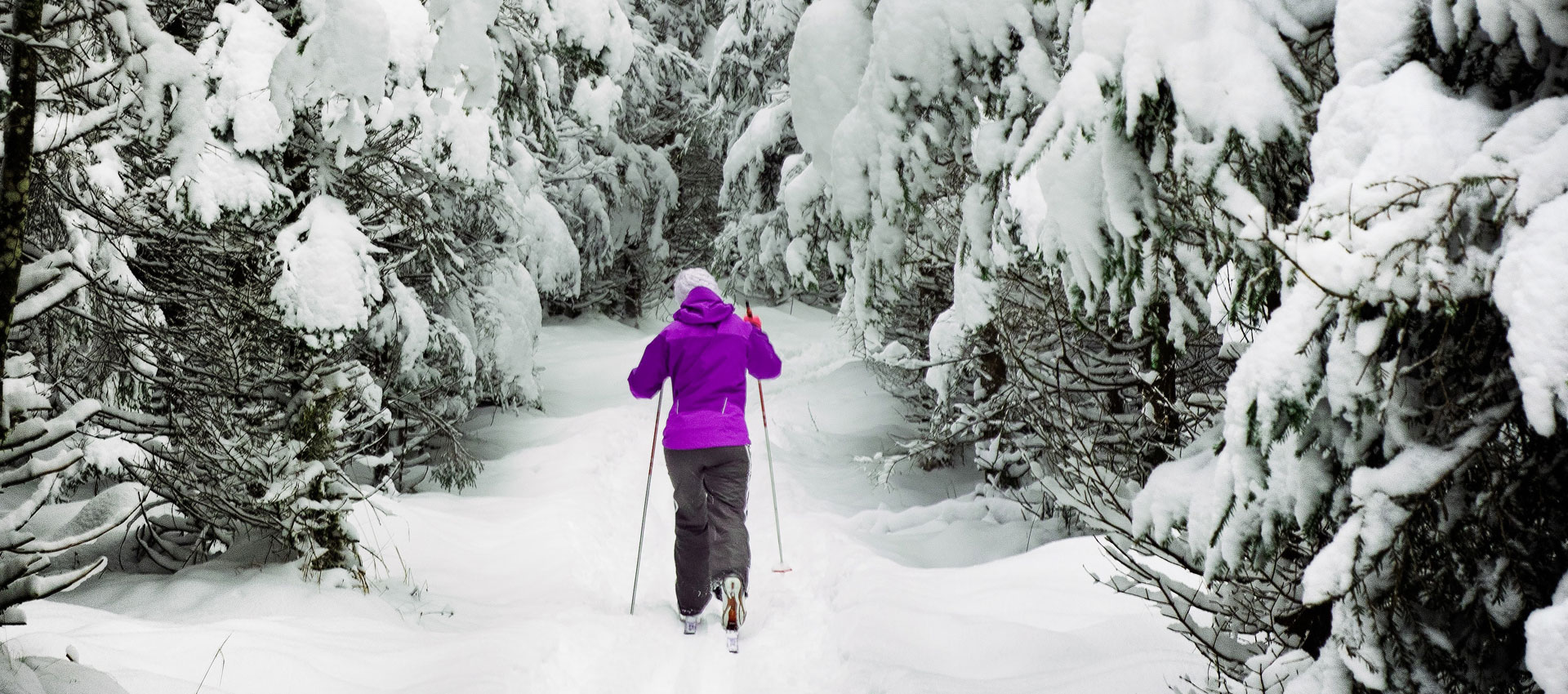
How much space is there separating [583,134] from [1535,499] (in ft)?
59.8

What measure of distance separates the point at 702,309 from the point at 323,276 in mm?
2117

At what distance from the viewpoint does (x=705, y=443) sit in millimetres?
5562

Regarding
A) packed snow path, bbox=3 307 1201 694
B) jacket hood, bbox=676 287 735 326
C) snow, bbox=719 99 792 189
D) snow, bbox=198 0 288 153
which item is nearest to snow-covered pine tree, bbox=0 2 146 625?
packed snow path, bbox=3 307 1201 694

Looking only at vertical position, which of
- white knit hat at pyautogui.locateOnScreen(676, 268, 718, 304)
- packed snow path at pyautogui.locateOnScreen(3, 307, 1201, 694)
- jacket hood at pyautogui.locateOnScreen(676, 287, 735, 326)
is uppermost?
white knit hat at pyautogui.locateOnScreen(676, 268, 718, 304)

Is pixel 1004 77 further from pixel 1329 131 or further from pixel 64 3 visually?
pixel 64 3

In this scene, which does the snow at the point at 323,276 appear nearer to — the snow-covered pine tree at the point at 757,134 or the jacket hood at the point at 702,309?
the jacket hood at the point at 702,309

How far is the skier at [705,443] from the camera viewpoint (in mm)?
5570

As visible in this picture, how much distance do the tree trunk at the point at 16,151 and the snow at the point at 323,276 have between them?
2270 mm

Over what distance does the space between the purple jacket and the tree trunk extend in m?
3.44

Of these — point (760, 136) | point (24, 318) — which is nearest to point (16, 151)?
point (24, 318)

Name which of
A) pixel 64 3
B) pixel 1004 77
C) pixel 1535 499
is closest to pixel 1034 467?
pixel 1004 77

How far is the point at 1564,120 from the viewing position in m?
1.62

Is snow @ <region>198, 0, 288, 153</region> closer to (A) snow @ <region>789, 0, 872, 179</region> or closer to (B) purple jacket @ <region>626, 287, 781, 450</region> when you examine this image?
(B) purple jacket @ <region>626, 287, 781, 450</region>

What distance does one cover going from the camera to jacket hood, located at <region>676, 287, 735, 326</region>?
225 inches
